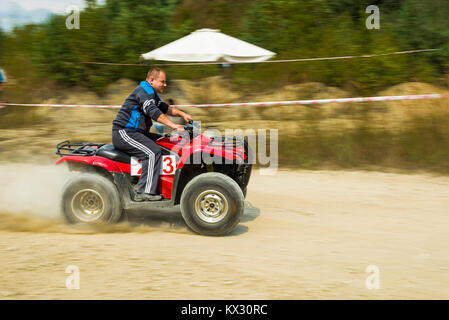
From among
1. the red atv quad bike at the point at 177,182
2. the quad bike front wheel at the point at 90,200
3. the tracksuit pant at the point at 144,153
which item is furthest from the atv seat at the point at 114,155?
the quad bike front wheel at the point at 90,200

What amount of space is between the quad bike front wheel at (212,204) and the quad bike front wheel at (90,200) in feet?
3.16

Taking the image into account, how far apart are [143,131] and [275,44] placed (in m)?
14.1

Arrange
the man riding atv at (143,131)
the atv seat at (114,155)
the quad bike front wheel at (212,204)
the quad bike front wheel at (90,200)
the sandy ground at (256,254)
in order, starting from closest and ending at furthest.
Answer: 1. the sandy ground at (256,254)
2. the quad bike front wheel at (212,204)
3. the man riding atv at (143,131)
4. the quad bike front wheel at (90,200)
5. the atv seat at (114,155)

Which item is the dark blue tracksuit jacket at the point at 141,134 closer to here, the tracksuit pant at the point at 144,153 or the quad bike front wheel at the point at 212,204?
the tracksuit pant at the point at 144,153

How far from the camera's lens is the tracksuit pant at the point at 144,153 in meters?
6.50

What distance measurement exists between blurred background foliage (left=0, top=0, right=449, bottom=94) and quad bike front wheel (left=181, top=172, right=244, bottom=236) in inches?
438

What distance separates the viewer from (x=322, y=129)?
12.9m

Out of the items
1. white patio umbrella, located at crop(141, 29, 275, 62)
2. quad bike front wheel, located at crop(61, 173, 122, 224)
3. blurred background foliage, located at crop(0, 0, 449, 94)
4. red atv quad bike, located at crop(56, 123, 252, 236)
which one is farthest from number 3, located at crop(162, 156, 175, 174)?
blurred background foliage, located at crop(0, 0, 449, 94)

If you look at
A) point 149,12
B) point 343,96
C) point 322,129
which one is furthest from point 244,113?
point 149,12

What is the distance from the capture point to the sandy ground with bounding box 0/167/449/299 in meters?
4.59

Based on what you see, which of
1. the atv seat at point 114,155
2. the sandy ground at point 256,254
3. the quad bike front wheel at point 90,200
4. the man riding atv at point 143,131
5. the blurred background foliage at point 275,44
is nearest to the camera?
the sandy ground at point 256,254

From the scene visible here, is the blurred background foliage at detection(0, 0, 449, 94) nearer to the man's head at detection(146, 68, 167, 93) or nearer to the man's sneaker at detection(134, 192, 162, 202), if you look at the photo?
the man's head at detection(146, 68, 167, 93)
